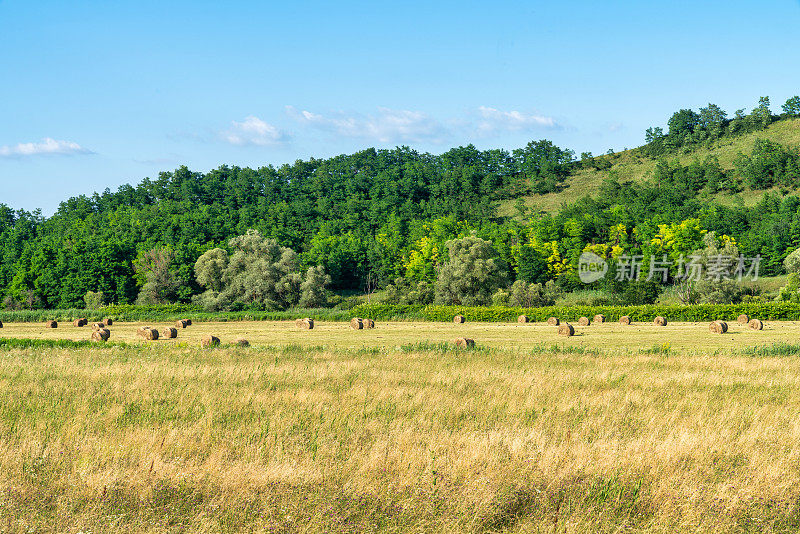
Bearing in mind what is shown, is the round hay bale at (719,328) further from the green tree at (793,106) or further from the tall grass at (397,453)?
the green tree at (793,106)

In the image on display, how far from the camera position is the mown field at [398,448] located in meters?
8.61

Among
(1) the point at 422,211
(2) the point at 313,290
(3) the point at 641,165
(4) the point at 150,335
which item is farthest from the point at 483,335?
(3) the point at 641,165

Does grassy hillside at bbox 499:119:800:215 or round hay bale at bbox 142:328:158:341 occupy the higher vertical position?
grassy hillside at bbox 499:119:800:215

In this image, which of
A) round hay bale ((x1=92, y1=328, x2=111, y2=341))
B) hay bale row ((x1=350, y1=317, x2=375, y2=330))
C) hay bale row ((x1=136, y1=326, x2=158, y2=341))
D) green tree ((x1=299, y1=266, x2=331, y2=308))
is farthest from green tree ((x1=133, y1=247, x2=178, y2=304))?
round hay bale ((x1=92, y1=328, x2=111, y2=341))

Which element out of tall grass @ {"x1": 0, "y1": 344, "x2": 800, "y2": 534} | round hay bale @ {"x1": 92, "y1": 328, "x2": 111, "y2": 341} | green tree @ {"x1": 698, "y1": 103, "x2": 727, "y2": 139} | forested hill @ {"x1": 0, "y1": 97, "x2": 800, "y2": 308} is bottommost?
tall grass @ {"x1": 0, "y1": 344, "x2": 800, "y2": 534}

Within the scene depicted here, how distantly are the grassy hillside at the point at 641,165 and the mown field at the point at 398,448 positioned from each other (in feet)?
407

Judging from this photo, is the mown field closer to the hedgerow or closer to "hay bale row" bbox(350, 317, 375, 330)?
"hay bale row" bbox(350, 317, 375, 330)

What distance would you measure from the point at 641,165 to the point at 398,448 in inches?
6417

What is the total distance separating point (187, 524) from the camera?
8.36 metres

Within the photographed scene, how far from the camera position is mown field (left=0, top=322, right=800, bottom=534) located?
8609 millimetres

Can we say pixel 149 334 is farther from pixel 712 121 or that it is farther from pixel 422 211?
pixel 712 121

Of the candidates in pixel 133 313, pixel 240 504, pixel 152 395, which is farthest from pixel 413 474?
pixel 133 313

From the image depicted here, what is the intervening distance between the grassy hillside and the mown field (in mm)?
124106

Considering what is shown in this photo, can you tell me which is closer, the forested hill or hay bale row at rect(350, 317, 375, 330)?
hay bale row at rect(350, 317, 375, 330)
